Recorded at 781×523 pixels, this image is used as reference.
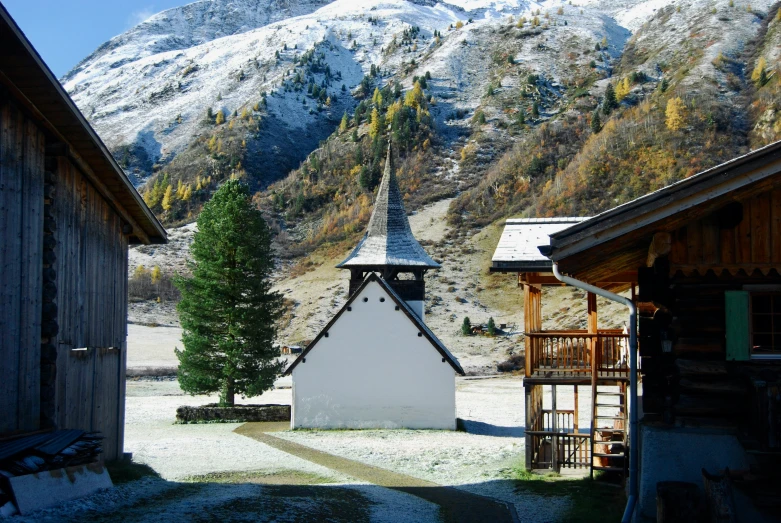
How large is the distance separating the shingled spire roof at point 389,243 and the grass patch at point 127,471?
14591 mm

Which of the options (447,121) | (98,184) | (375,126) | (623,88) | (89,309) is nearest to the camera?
(89,309)

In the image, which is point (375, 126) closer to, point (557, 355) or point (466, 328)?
point (466, 328)

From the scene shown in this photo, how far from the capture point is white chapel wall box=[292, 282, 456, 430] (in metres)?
26.9

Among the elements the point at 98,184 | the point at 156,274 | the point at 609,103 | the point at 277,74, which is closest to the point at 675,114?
the point at 609,103

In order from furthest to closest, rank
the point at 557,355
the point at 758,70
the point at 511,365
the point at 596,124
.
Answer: the point at 596,124 → the point at 758,70 → the point at 511,365 → the point at 557,355

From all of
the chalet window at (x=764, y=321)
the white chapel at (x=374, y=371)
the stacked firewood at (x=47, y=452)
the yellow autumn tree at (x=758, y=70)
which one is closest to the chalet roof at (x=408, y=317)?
the white chapel at (x=374, y=371)

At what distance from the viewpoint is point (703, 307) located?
11016 millimetres

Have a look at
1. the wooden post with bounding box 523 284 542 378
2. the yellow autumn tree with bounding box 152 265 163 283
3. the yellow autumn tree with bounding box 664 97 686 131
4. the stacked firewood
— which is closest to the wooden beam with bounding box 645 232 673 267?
the wooden post with bounding box 523 284 542 378

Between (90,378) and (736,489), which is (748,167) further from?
(90,378)

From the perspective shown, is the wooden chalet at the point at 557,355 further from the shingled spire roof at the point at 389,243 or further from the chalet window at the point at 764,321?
the shingled spire roof at the point at 389,243

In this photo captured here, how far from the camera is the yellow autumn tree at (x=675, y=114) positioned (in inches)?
3214

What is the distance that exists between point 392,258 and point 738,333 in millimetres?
21248

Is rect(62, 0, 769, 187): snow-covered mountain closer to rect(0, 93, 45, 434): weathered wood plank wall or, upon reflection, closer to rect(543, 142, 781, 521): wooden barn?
rect(0, 93, 45, 434): weathered wood plank wall

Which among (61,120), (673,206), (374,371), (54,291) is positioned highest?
(61,120)
